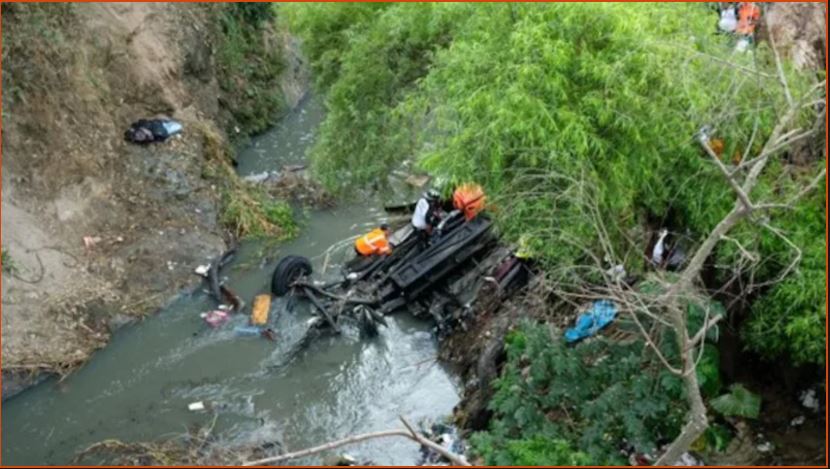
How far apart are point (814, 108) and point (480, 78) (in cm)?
282

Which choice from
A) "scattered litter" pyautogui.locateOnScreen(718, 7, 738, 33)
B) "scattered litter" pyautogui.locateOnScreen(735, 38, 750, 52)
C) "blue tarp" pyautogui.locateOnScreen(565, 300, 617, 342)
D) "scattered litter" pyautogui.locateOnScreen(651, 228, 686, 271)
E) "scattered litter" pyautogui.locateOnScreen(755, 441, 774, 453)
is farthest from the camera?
"scattered litter" pyautogui.locateOnScreen(718, 7, 738, 33)

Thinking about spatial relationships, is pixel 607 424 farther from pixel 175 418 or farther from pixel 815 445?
pixel 175 418

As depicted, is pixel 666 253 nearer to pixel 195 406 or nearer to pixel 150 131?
pixel 195 406

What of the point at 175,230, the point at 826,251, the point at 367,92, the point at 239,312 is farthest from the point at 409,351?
the point at 826,251

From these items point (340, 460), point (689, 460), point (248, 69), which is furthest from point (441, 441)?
point (248, 69)

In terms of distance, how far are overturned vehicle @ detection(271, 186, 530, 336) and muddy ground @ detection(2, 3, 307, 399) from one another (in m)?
2.32

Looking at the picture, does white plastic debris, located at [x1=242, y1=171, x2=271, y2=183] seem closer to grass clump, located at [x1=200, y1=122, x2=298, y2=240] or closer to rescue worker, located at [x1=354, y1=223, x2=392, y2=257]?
grass clump, located at [x1=200, y1=122, x2=298, y2=240]

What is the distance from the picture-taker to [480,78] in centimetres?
745

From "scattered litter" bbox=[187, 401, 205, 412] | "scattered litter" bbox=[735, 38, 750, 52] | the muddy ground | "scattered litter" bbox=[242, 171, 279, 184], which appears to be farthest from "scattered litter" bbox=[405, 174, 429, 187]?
"scattered litter" bbox=[735, 38, 750, 52]

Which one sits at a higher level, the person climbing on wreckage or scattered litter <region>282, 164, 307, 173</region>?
scattered litter <region>282, 164, 307, 173</region>

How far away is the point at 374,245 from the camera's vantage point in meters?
11.9

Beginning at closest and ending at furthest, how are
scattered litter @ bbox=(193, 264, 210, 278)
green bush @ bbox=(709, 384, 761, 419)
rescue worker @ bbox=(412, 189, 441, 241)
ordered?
green bush @ bbox=(709, 384, 761, 419) < rescue worker @ bbox=(412, 189, 441, 241) < scattered litter @ bbox=(193, 264, 210, 278)

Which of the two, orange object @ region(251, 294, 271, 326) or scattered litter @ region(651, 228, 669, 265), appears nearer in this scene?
scattered litter @ region(651, 228, 669, 265)

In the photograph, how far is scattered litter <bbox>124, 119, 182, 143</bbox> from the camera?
43.1 feet
